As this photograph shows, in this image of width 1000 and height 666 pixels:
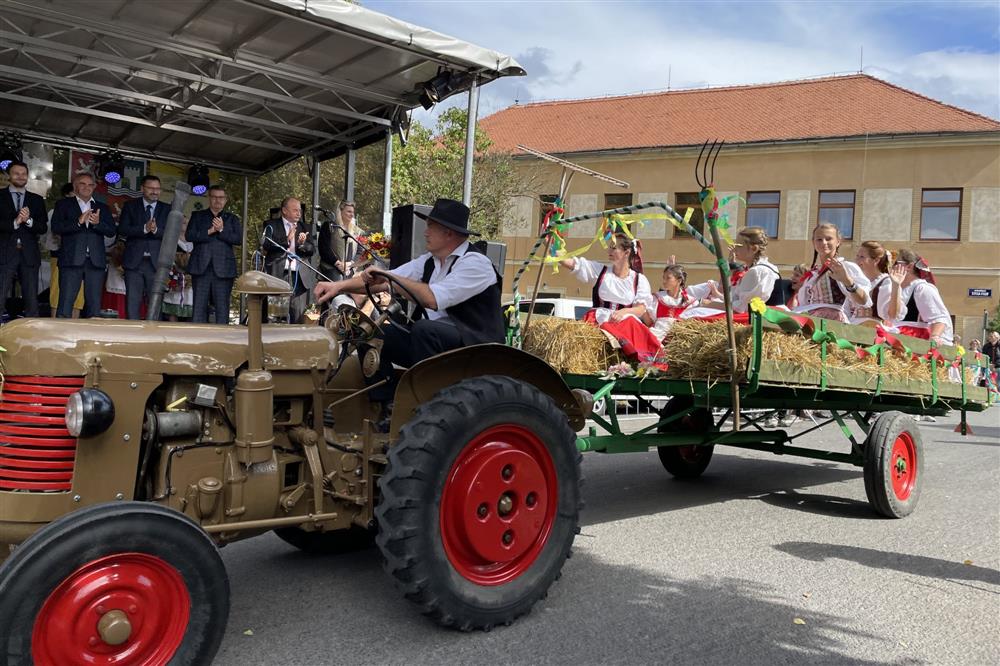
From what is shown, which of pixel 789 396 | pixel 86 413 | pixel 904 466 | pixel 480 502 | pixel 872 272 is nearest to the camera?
pixel 86 413

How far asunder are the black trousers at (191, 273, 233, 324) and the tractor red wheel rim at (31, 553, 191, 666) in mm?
6061

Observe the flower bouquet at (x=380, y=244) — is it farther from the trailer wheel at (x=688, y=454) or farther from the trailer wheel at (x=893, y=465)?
the trailer wheel at (x=893, y=465)

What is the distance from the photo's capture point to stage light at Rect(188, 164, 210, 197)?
398 inches

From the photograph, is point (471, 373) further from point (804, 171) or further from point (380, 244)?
point (804, 171)

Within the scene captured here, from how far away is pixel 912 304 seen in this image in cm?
635

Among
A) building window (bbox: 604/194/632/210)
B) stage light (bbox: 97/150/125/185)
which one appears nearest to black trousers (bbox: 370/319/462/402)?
stage light (bbox: 97/150/125/185)

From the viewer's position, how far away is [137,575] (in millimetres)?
2449

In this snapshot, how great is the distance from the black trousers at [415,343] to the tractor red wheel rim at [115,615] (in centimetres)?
120

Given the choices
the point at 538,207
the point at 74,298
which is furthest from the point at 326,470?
the point at 538,207

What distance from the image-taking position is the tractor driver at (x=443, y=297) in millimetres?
3443

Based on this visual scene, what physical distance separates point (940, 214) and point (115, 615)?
28.3 metres

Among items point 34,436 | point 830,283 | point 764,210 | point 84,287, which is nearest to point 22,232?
point 84,287

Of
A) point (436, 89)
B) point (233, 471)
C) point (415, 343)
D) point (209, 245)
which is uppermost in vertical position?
point (436, 89)

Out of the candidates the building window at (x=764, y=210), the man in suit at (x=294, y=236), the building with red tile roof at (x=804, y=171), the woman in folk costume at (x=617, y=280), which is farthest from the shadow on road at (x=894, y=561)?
the building window at (x=764, y=210)
